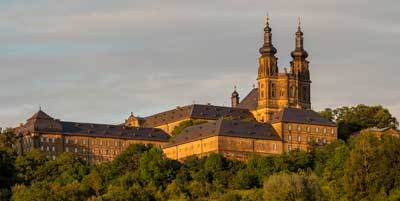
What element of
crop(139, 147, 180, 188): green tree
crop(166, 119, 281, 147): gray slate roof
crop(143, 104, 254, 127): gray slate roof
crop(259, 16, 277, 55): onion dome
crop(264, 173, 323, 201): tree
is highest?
crop(259, 16, 277, 55): onion dome

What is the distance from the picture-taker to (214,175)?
139 metres

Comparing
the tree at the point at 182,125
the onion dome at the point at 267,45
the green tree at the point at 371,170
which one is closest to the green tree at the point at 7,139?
the tree at the point at 182,125

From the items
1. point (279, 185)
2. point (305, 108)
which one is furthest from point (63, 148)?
point (279, 185)

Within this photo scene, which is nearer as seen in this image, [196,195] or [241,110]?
[196,195]

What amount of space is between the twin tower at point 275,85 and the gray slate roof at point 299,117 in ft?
28.1

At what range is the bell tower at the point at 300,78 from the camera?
546 feet

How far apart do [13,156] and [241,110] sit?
92.5 ft

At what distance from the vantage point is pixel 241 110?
167875 mm

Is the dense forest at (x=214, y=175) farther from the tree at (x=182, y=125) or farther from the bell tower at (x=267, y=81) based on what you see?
the tree at (x=182, y=125)

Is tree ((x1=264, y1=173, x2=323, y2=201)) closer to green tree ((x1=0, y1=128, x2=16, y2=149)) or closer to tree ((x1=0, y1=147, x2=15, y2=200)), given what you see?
tree ((x1=0, y1=147, x2=15, y2=200))

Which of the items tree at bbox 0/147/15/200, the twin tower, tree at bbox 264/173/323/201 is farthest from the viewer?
A: the twin tower

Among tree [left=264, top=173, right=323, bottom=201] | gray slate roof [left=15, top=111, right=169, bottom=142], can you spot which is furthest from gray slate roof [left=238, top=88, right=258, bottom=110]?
tree [left=264, top=173, right=323, bottom=201]

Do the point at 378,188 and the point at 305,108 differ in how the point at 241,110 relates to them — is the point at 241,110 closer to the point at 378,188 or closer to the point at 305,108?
the point at 305,108

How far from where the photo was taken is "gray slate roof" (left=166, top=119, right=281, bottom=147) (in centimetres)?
14800
